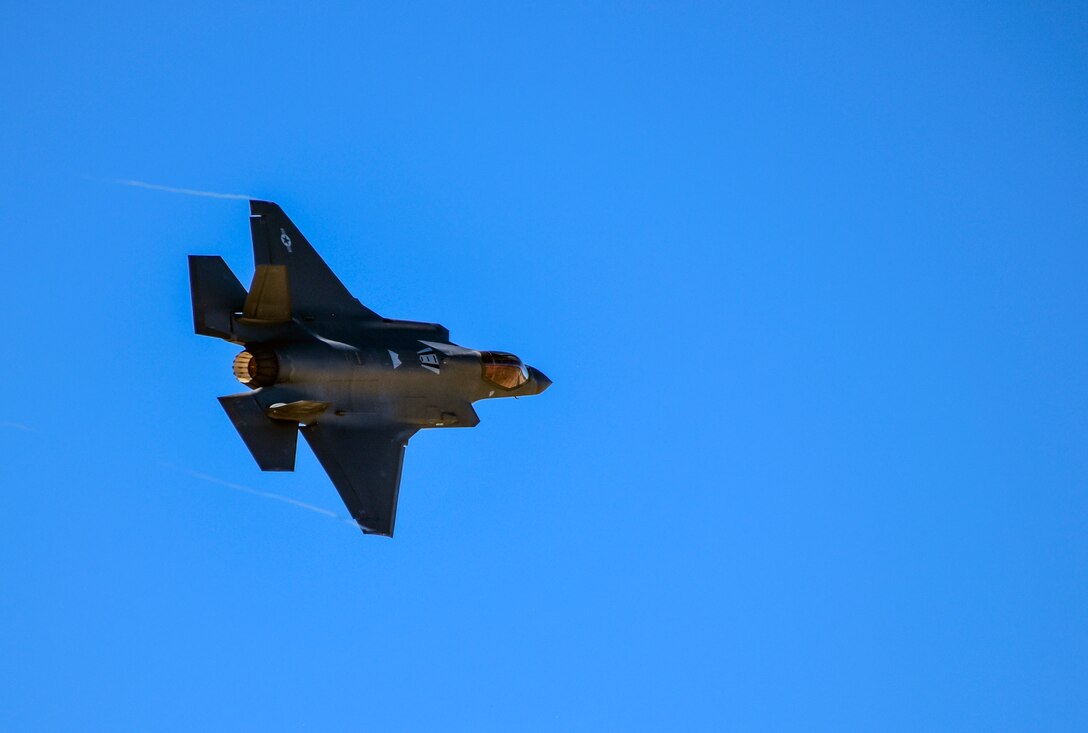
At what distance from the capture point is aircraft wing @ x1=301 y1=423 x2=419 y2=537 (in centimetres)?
3097

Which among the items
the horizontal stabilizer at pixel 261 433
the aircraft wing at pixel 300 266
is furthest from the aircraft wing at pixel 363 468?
the aircraft wing at pixel 300 266

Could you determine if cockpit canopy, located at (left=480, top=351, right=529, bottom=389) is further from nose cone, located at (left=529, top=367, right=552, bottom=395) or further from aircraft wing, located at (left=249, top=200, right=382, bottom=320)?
aircraft wing, located at (left=249, top=200, right=382, bottom=320)

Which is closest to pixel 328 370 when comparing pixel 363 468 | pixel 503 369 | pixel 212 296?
pixel 363 468

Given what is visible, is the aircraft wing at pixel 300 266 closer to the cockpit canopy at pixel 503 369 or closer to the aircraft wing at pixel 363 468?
the aircraft wing at pixel 363 468

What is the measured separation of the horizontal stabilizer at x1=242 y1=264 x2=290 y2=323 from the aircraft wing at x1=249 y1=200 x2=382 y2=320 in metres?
0.96

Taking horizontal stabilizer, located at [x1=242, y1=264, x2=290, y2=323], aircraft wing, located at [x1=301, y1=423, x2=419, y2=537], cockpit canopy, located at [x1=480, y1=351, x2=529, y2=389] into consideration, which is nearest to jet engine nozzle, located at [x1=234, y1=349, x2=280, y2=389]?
horizontal stabilizer, located at [x1=242, y1=264, x2=290, y2=323]

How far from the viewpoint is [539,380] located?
35.2 m

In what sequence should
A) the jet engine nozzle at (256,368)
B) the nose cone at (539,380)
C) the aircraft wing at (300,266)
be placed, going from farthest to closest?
1. the nose cone at (539,380)
2. the aircraft wing at (300,266)
3. the jet engine nozzle at (256,368)

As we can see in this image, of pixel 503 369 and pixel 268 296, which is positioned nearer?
pixel 268 296

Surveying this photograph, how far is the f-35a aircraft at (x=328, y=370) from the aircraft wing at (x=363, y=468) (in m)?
0.02

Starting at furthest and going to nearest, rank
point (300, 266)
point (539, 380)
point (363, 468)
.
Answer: point (539, 380)
point (300, 266)
point (363, 468)

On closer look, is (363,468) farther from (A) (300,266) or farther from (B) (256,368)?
(A) (300,266)

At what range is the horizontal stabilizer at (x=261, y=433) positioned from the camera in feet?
96.9

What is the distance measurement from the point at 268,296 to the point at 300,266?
202cm
